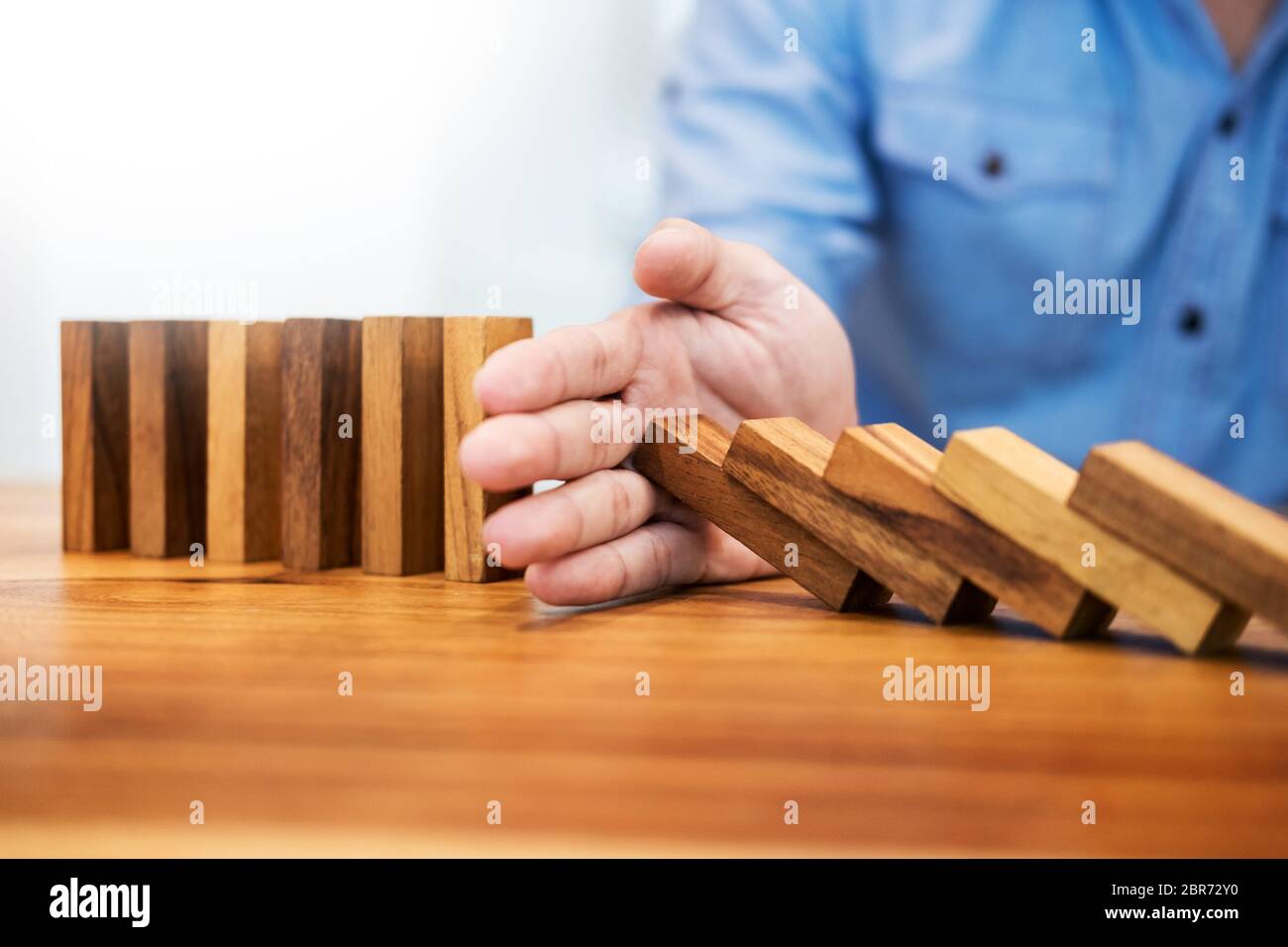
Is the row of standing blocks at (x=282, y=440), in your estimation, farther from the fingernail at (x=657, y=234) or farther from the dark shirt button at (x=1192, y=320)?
the dark shirt button at (x=1192, y=320)

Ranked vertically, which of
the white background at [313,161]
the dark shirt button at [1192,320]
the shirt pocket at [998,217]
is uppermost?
the white background at [313,161]

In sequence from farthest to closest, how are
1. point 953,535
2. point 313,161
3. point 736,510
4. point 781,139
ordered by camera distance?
1. point 313,161
2. point 781,139
3. point 736,510
4. point 953,535

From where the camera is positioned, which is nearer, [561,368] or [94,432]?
[561,368]

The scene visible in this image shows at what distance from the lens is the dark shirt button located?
63.3 inches

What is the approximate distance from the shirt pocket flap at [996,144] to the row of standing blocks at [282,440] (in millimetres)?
943

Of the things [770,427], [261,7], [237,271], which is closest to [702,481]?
[770,427]

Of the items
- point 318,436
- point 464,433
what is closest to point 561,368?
point 464,433

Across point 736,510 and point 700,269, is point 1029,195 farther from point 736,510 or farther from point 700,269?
point 736,510

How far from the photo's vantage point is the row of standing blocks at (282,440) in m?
0.97

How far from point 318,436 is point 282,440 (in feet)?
0.13

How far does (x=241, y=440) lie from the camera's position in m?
1.04

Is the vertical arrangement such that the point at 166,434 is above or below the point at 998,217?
below

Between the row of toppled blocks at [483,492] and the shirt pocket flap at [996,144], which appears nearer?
the row of toppled blocks at [483,492]

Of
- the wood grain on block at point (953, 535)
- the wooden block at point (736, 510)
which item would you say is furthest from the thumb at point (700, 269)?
the wood grain on block at point (953, 535)
